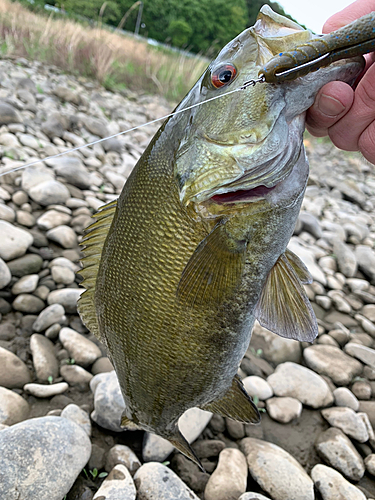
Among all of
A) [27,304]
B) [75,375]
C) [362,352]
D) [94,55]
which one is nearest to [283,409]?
[362,352]

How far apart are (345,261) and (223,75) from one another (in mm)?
4367

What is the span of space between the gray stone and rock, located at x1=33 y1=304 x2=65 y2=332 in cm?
141

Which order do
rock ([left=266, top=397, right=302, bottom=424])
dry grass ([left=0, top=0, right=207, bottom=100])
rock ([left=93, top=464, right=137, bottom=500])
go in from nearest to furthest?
rock ([left=93, top=464, right=137, bottom=500])
rock ([left=266, top=397, right=302, bottom=424])
dry grass ([left=0, top=0, right=207, bottom=100])

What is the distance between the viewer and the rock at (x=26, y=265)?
337 cm

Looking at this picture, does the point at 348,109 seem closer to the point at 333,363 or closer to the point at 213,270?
the point at 213,270

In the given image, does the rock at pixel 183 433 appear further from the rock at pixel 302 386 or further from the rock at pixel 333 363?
the rock at pixel 333 363

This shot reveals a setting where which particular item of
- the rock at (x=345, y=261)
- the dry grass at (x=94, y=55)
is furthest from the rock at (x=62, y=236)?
the dry grass at (x=94, y=55)

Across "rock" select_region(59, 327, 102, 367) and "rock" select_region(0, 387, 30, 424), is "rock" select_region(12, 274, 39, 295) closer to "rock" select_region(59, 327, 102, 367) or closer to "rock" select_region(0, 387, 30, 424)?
"rock" select_region(59, 327, 102, 367)

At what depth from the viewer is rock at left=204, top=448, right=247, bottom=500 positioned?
7.53 feet

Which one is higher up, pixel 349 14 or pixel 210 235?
pixel 349 14

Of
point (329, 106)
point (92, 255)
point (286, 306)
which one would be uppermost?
point (329, 106)

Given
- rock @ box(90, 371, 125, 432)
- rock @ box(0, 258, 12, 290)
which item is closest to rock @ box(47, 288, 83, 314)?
rock @ box(0, 258, 12, 290)

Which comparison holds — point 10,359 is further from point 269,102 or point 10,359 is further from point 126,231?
point 269,102

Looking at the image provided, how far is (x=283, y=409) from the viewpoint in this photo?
→ 3.04 metres
